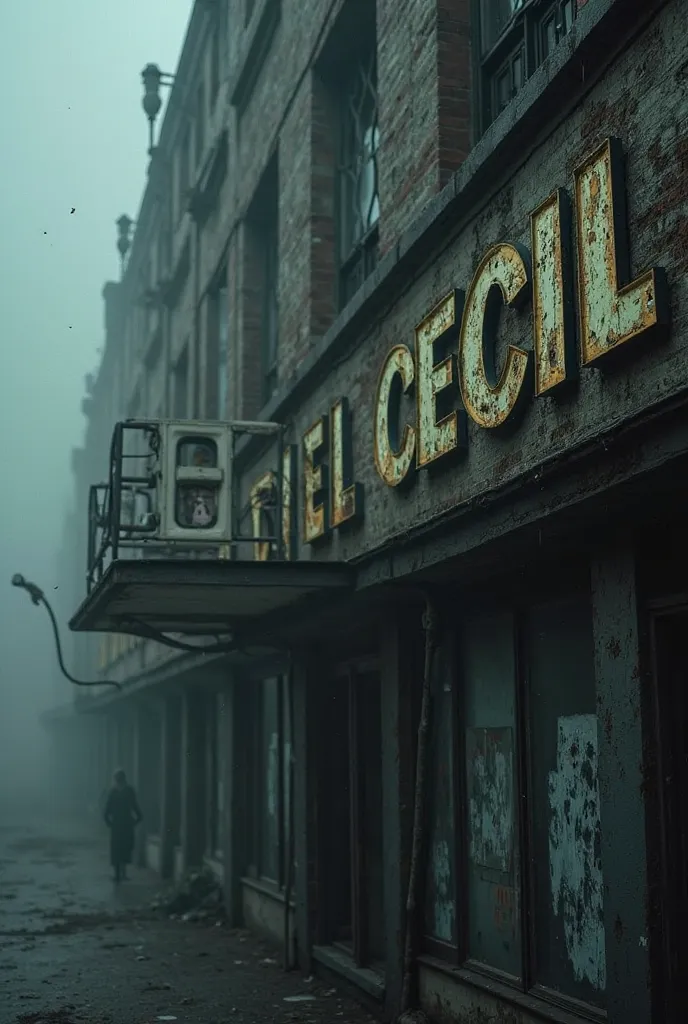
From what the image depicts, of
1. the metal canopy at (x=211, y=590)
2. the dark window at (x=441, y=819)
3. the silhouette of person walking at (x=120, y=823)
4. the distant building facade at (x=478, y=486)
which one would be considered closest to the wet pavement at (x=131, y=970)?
the distant building facade at (x=478, y=486)

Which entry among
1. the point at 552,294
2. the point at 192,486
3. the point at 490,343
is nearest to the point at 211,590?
the point at 192,486

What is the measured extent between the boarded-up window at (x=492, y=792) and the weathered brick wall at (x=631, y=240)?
89 cm

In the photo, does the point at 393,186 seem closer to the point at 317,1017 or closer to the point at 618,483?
the point at 618,483

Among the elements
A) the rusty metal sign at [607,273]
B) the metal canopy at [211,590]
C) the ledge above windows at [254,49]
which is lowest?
the metal canopy at [211,590]

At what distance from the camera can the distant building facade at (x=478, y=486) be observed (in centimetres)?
541

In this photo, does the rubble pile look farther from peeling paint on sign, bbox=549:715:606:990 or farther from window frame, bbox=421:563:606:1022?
peeling paint on sign, bbox=549:715:606:990

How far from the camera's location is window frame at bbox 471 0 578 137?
7418 mm

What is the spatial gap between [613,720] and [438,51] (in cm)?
447

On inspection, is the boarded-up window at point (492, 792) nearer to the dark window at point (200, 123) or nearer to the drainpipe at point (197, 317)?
→ the drainpipe at point (197, 317)

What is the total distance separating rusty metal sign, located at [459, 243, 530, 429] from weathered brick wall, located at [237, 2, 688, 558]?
0.09m

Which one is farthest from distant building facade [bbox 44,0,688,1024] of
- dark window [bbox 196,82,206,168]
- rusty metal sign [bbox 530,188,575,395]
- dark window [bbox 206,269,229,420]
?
dark window [bbox 196,82,206,168]

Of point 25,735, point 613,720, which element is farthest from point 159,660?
point 25,735

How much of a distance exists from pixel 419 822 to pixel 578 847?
1.74m

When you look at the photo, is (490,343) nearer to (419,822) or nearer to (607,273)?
(607,273)
